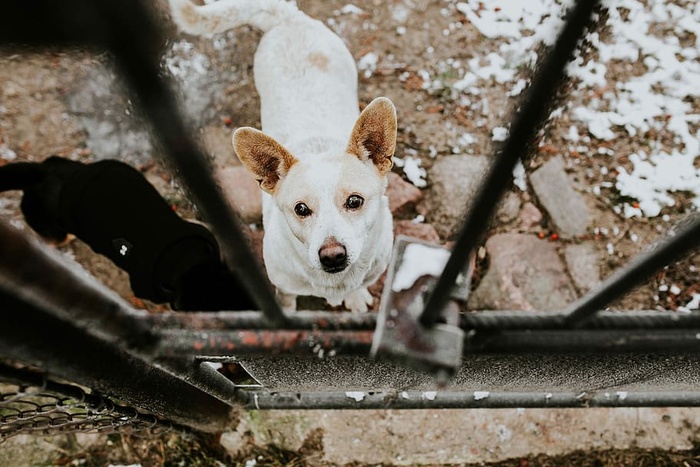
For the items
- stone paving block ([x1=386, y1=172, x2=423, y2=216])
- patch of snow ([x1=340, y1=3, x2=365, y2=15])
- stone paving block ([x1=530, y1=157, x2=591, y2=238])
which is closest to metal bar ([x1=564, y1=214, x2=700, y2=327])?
stone paving block ([x1=386, y1=172, x2=423, y2=216])

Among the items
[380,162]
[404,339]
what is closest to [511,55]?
[380,162]

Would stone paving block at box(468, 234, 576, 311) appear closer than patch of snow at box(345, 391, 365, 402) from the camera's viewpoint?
No

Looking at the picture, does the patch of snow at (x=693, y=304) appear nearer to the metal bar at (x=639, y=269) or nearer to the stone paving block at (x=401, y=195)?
the stone paving block at (x=401, y=195)

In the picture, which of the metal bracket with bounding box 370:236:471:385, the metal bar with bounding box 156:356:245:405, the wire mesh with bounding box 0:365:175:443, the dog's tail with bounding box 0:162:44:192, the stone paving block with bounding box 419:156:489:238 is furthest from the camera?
the stone paving block with bounding box 419:156:489:238

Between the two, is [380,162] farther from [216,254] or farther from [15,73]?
[15,73]

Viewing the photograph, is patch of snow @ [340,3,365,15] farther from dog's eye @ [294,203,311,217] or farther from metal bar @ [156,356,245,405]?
metal bar @ [156,356,245,405]

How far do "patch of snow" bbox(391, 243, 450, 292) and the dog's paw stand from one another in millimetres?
1956

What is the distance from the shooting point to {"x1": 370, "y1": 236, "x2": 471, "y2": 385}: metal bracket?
0.83m

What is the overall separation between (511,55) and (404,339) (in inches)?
131

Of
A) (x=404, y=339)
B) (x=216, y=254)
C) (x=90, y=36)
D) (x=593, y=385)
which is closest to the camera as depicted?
(x=90, y=36)

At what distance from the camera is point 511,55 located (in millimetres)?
3615

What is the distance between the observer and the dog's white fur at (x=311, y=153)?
212 centimetres

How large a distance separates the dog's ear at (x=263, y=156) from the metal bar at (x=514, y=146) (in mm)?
1368

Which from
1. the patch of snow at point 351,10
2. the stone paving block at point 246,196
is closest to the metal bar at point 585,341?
the stone paving block at point 246,196
